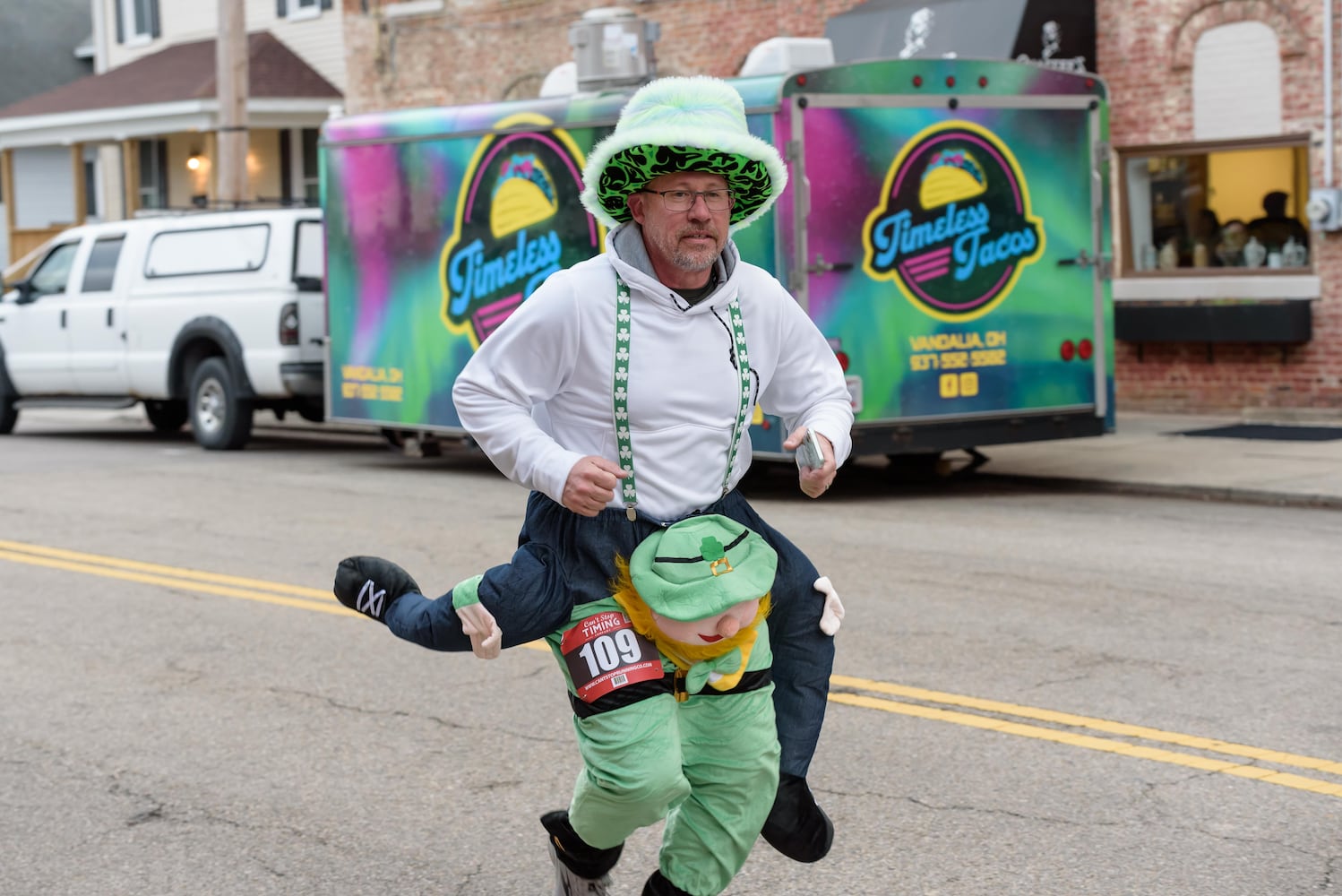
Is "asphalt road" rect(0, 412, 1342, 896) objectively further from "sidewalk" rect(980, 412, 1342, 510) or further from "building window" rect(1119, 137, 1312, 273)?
"building window" rect(1119, 137, 1312, 273)

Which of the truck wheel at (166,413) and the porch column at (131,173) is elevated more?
the porch column at (131,173)

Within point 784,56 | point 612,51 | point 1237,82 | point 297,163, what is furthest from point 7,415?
point 297,163

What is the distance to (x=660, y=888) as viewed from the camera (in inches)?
148

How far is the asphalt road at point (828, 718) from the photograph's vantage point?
15.5ft

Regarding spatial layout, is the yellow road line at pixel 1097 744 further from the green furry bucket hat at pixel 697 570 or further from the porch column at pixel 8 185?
the porch column at pixel 8 185

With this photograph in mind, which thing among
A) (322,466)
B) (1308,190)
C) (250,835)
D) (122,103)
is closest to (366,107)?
(122,103)

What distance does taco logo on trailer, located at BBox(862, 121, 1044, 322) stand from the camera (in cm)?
1180

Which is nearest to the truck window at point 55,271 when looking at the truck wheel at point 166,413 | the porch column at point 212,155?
the truck wheel at point 166,413

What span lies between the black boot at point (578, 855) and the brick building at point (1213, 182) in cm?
1332

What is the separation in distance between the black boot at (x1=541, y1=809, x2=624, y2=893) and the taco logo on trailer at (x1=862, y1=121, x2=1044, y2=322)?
8.22 meters

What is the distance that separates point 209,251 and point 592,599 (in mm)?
13356

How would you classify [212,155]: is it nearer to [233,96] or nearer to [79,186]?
[79,186]

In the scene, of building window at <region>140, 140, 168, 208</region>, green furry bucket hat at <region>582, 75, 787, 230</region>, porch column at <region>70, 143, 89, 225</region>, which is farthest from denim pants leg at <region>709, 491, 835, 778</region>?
porch column at <region>70, 143, 89, 225</region>

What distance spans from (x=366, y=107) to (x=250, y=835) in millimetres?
20902
